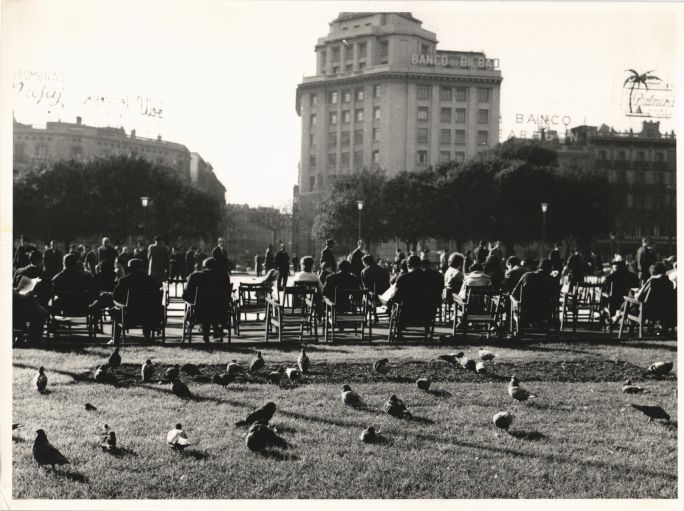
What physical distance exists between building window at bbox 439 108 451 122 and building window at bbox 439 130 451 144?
55.6 inches

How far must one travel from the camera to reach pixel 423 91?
85000 mm

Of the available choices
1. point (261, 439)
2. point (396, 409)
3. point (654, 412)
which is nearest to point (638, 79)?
point (654, 412)

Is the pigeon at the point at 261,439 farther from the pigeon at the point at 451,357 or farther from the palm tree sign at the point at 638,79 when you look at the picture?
the palm tree sign at the point at 638,79

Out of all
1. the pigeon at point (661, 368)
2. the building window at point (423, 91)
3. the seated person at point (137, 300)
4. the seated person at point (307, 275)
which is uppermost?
the building window at point (423, 91)

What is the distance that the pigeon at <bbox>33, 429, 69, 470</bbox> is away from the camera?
17.9 feet

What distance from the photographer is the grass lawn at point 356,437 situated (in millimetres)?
5316

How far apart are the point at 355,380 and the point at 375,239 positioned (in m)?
52.0

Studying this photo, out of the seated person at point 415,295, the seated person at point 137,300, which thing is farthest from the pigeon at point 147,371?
the seated person at point 415,295

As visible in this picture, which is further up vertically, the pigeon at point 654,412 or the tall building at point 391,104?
the tall building at point 391,104

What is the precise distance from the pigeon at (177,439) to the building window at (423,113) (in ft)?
270

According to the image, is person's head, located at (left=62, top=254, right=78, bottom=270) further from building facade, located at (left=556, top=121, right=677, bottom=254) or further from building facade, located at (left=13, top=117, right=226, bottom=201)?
building facade, located at (left=556, top=121, right=677, bottom=254)

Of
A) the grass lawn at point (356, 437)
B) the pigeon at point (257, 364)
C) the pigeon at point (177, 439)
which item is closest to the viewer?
the grass lawn at point (356, 437)

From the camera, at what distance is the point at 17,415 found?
22.7ft

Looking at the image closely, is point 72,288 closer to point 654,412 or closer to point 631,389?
point 631,389
